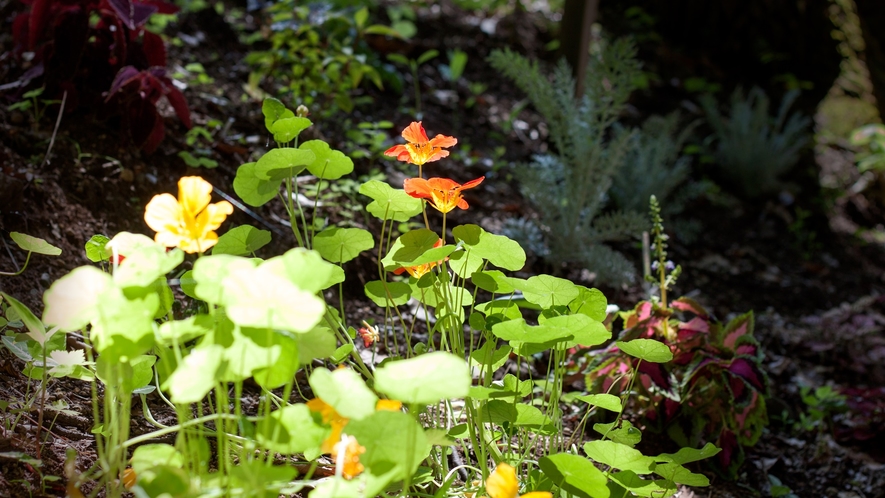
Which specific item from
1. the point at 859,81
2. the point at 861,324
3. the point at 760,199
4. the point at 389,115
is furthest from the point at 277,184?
the point at 859,81

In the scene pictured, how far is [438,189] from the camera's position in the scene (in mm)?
1076

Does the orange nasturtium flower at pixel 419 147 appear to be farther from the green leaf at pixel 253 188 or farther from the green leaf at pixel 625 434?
the green leaf at pixel 625 434

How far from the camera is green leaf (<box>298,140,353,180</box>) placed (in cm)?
110

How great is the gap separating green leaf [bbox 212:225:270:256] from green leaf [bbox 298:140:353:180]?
0.14 m

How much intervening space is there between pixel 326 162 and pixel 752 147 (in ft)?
9.96

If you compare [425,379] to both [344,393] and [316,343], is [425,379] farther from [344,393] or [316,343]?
[316,343]

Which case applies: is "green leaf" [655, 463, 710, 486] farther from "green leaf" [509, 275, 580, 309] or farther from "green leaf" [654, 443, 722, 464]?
"green leaf" [509, 275, 580, 309]

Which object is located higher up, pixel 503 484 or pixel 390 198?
pixel 390 198

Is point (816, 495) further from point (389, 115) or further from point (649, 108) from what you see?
point (649, 108)

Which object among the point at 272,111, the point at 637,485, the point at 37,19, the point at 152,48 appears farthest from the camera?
the point at 152,48

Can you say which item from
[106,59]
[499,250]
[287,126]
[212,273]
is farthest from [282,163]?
[106,59]

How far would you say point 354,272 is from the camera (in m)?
1.93

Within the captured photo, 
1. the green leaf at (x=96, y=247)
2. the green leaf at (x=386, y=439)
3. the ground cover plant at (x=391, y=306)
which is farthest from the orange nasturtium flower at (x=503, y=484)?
the green leaf at (x=96, y=247)

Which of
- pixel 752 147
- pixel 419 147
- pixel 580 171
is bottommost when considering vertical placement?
pixel 752 147
